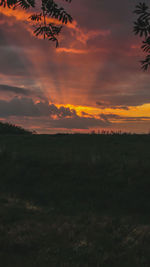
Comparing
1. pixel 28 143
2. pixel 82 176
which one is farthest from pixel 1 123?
pixel 82 176

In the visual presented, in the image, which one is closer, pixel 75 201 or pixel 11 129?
pixel 75 201

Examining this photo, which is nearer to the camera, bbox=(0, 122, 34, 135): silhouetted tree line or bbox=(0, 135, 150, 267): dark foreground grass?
bbox=(0, 135, 150, 267): dark foreground grass

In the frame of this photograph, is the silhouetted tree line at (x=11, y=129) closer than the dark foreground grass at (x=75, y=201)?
No

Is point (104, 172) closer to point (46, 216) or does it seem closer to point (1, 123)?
point (46, 216)

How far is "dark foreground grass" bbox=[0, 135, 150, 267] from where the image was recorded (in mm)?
7896

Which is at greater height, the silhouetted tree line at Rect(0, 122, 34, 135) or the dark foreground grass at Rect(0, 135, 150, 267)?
the silhouetted tree line at Rect(0, 122, 34, 135)

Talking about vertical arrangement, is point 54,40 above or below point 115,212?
above

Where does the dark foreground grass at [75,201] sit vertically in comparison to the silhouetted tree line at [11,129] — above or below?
below

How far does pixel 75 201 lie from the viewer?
48.8 feet

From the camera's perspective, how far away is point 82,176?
17.6 metres

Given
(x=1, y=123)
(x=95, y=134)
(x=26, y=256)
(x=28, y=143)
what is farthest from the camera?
(x=1, y=123)

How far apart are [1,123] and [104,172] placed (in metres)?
30.6

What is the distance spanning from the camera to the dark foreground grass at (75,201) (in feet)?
25.9

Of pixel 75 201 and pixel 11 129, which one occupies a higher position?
pixel 11 129
